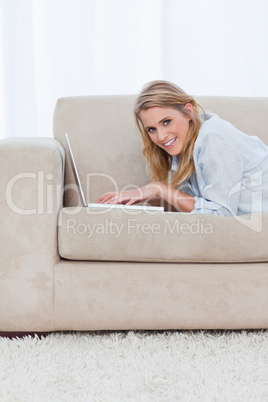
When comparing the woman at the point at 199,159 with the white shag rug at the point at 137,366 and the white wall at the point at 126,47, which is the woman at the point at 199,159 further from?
the white wall at the point at 126,47

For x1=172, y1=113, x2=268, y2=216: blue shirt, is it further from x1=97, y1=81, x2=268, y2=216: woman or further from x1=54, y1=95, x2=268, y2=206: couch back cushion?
x1=54, y1=95, x2=268, y2=206: couch back cushion

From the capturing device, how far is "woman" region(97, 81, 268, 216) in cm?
152

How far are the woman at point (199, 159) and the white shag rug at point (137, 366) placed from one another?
16.9 inches

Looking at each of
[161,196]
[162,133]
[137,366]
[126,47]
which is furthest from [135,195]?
[126,47]

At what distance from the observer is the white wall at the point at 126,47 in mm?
2541

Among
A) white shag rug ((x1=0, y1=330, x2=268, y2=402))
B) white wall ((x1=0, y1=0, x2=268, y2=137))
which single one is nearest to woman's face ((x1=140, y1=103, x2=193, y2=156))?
white shag rug ((x1=0, y1=330, x2=268, y2=402))

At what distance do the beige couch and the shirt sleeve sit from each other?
0.32 feet

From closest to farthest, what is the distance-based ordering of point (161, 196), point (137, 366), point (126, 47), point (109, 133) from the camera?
point (137, 366) < point (161, 196) < point (109, 133) < point (126, 47)

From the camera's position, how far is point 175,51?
258cm

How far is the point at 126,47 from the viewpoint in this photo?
256 centimetres

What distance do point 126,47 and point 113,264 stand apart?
1.57 meters

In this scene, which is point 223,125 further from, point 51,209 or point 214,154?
point 51,209

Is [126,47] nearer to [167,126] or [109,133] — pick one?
[109,133]

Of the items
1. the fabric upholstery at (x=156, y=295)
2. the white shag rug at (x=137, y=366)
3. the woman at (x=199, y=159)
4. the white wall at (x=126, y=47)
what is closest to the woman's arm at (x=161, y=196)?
the woman at (x=199, y=159)
